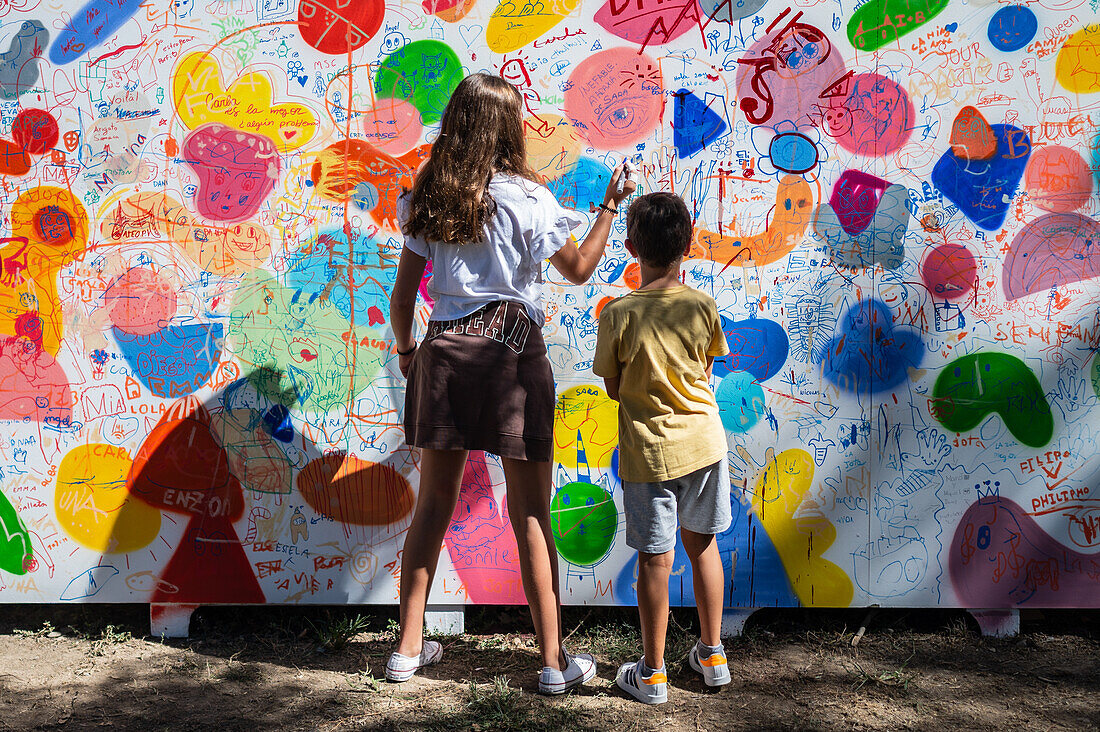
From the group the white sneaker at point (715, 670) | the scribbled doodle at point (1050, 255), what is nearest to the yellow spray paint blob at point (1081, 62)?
the scribbled doodle at point (1050, 255)

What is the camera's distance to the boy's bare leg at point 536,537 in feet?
8.14

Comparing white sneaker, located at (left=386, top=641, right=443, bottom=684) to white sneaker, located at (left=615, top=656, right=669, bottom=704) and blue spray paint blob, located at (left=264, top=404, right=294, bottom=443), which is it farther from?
blue spray paint blob, located at (left=264, top=404, right=294, bottom=443)

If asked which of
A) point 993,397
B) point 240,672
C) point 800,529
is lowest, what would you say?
point 240,672

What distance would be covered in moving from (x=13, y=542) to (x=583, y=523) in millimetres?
2062

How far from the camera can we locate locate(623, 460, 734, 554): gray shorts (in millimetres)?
2428

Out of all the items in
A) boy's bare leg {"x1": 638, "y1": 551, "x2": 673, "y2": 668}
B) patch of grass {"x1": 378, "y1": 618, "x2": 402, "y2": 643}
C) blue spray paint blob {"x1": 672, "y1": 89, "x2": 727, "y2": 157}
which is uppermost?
blue spray paint blob {"x1": 672, "y1": 89, "x2": 727, "y2": 157}

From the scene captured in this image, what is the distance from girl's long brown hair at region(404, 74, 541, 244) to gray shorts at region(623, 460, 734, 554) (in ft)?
2.93

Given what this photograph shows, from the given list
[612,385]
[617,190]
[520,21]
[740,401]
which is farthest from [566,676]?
[520,21]

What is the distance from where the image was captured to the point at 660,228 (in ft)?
7.88

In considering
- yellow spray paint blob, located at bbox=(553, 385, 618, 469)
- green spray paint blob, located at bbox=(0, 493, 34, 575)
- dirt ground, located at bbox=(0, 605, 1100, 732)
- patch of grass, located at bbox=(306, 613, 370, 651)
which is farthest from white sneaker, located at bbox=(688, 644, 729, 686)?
green spray paint blob, located at bbox=(0, 493, 34, 575)

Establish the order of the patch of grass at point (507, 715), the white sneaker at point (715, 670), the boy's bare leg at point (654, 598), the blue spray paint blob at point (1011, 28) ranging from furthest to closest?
the blue spray paint blob at point (1011, 28), the white sneaker at point (715, 670), the boy's bare leg at point (654, 598), the patch of grass at point (507, 715)

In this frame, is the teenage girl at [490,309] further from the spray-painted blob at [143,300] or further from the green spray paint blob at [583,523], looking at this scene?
the spray-painted blob at [143,300]

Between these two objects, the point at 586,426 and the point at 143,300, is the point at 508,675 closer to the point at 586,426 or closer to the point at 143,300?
the point at 586,426

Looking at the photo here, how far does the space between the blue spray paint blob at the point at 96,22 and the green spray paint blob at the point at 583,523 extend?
2266 mm
